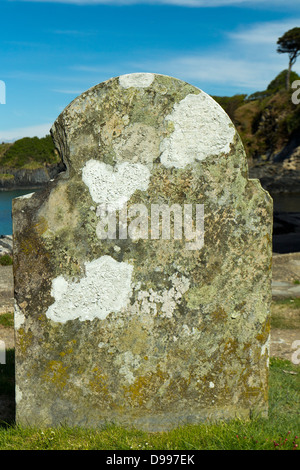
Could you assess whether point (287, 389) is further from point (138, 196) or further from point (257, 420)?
point (138, 196)

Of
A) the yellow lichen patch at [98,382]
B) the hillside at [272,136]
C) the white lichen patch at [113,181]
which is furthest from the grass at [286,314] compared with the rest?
the hillside at [272,136]

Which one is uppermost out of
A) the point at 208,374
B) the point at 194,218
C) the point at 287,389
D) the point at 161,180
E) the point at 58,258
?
the point at 161,180

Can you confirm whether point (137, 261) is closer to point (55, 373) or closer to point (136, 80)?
point (55, 373)

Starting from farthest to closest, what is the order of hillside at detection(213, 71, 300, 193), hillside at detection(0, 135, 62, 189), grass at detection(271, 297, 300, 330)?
hillside at detection(0, 135, 62, 189) < hillside at detection(213, 71, 300, 193) < grass at detection(271, 297, 300, 330)

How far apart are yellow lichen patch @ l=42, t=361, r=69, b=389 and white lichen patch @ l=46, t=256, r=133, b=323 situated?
326mm

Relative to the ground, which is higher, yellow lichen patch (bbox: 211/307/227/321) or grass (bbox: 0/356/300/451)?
yellow lichen patch (bbox: 211/307/227/321)

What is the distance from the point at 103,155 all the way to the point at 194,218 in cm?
82

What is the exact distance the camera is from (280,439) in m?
2.92

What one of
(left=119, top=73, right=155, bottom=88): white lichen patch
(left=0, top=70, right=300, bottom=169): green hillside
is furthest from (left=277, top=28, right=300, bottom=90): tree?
(left=119, top=73, right=155, bottom=88): white lichen patch

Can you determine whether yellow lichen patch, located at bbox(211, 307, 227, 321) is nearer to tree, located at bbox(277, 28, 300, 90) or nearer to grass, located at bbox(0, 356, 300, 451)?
grass, located at bbox(0, 356, 300, 451)

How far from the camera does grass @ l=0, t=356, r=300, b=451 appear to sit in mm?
2914

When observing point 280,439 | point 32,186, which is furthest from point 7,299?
point 32,186

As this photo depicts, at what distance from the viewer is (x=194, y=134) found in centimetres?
332
